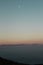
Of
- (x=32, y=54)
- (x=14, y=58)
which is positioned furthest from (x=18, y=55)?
(x=32, y=54)

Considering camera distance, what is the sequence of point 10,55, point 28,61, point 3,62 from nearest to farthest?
point 3,62, point 28,61, point 10,55

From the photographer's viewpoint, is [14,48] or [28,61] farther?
[14,48]

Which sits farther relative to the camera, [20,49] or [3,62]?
[20,49]

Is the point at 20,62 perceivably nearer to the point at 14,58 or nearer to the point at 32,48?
the point at 14,58

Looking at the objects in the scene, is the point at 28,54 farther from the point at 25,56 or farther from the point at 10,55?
the point at 10,55

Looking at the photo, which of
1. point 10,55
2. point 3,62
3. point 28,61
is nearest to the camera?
point 3,62

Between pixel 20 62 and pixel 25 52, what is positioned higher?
pixel 25 52

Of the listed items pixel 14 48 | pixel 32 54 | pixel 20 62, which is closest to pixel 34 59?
pixel 32 54

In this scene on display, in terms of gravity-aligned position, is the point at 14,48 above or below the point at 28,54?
above
